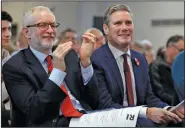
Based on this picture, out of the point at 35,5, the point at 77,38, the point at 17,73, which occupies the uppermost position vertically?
the point at 35,5

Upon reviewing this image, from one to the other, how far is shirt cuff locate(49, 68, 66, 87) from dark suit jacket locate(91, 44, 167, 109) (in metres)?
0.13

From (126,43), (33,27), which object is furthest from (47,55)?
(126,43)

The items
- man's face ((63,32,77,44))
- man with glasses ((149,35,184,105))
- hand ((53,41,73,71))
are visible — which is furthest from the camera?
man with glasses ((149,35,184,105))

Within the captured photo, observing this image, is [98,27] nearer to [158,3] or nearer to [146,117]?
[158,3]

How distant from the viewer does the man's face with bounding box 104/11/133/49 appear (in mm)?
1312

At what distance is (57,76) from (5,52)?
0.71 ft

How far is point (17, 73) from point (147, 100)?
16.8 inches

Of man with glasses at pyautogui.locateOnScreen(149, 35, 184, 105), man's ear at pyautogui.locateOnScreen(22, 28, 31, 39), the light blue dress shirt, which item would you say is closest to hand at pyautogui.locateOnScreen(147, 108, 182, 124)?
man with glasses at pyautogui.locateOnScreen(149, 35, 184, 105)

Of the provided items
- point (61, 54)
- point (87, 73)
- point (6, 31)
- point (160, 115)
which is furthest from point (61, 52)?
point (160, 115)

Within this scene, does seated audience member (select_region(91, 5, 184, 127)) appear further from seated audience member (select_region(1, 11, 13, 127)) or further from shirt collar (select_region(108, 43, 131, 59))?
seated audience member (select_region(1, 11, 13, 127))

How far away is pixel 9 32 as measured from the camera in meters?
1.35

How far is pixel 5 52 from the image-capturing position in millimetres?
1370

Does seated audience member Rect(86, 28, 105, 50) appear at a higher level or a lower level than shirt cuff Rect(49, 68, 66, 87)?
higher

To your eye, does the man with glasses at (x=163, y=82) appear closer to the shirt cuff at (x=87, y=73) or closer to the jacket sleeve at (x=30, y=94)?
the shirt cuff at (x=87, y=73)
